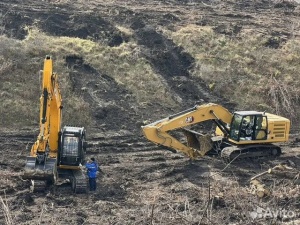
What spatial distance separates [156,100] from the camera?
81.9ft

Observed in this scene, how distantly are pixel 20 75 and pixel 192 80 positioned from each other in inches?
329

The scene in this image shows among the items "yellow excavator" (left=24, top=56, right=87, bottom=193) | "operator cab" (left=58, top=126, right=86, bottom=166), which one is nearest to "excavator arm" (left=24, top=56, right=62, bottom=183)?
"yellow excavator" (left=24, top=56, right=87, bottom=193)

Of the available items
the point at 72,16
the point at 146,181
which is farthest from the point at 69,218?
the point at 72,16

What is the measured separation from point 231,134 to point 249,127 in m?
0.67

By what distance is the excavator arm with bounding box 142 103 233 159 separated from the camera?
1741 cm

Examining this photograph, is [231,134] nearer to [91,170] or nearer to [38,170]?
[91,170]

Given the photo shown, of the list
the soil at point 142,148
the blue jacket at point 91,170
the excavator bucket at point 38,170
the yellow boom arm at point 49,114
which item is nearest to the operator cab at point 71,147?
the yellow boom arm at point 49,114

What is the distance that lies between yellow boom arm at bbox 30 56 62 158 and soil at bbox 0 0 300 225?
1.30m

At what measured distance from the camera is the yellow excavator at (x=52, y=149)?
14.4 metres

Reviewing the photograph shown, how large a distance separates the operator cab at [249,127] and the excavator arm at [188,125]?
0.25m

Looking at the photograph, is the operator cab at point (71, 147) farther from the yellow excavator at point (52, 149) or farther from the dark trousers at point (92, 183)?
the dark trousers at point (92, 183)

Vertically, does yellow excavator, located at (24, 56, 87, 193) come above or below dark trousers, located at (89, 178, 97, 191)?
above

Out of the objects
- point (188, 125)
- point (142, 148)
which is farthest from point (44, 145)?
point (142, 148)

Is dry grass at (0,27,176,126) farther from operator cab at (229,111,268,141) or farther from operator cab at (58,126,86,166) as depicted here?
operator cab at (58,126,86,166)
